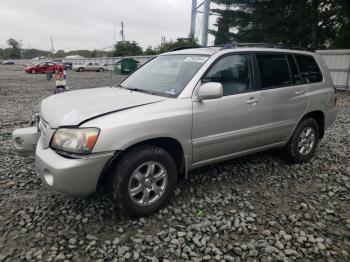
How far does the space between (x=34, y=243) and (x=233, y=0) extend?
831 inches

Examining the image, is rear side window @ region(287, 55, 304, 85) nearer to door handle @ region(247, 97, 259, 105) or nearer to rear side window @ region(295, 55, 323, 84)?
rear side window @ region(295, 55, 323, 84)

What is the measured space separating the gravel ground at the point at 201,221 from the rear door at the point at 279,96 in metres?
0.65

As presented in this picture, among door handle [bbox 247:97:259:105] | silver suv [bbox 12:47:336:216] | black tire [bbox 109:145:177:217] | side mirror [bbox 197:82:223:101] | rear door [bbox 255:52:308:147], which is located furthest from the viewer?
rear door [bbox 255:52:308:147]

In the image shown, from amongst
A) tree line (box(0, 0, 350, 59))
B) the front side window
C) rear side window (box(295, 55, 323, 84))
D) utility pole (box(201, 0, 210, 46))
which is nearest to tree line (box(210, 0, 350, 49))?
tree line (box(0, 0, 350, 59))

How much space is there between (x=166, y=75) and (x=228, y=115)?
3.13ft

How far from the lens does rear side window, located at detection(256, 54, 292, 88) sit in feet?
13.4

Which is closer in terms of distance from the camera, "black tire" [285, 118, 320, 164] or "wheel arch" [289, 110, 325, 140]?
"black tire" [285, 118, 320, 164]

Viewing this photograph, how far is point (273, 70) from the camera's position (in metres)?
4.25

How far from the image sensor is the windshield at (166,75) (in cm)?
353

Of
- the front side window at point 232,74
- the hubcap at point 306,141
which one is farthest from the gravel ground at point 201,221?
the front side window at point 232,74

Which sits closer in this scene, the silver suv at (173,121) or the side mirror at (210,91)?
the silver suv at (173,121)

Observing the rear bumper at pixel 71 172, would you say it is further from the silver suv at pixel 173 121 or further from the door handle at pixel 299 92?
the door handle at pixel 299 92

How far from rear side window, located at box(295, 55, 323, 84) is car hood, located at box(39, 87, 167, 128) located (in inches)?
99.7

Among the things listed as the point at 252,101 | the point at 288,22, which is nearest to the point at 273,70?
the point at 252,101
